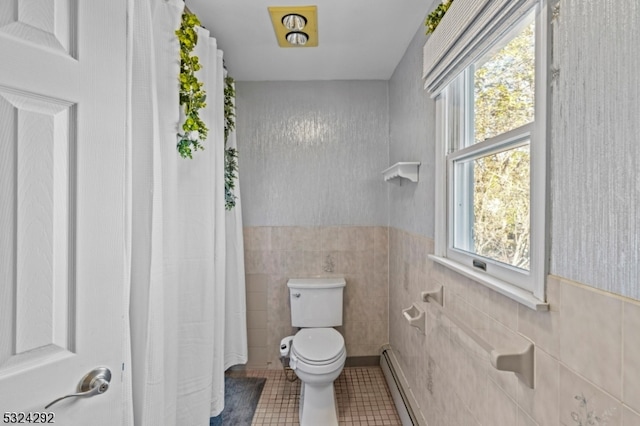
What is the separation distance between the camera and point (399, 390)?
6.82 ft

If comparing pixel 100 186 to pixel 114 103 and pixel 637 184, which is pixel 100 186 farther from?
pixel 637 184

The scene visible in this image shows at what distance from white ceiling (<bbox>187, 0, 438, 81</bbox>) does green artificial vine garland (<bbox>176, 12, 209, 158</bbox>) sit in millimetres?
247

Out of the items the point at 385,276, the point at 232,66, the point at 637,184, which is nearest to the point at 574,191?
the point at 637,184

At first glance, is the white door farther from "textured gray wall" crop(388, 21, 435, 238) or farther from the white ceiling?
"textured gray wall" crop(388, 21, 435, 238)

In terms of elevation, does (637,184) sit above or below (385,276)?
above

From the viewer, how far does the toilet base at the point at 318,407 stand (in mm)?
1949

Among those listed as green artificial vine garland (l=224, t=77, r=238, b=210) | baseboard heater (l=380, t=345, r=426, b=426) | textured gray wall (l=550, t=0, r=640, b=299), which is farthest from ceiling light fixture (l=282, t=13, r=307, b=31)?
baseboard heater (l=380, t=345, r=426, b=426)

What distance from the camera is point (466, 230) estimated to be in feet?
4.63

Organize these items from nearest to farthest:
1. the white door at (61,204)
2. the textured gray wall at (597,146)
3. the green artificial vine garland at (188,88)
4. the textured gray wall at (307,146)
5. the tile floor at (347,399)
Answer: the textured gray wall at (597,146), the white door at (61,204), the green artificial vine garland at (188,88), the tile floor at (347,399), the textured gray wall at (307,146)

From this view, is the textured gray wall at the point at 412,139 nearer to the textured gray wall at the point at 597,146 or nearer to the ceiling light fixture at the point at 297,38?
the ceiling light fixture at the point at 297,38

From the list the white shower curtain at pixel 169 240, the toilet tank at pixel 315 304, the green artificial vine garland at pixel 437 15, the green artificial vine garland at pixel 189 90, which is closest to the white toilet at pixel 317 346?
the toilet tank at pixel 315 304

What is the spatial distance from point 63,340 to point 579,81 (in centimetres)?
141

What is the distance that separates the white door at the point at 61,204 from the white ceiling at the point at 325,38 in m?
0.89

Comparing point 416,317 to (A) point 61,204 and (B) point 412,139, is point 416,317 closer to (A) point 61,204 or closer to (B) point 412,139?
(B) point 412,139
